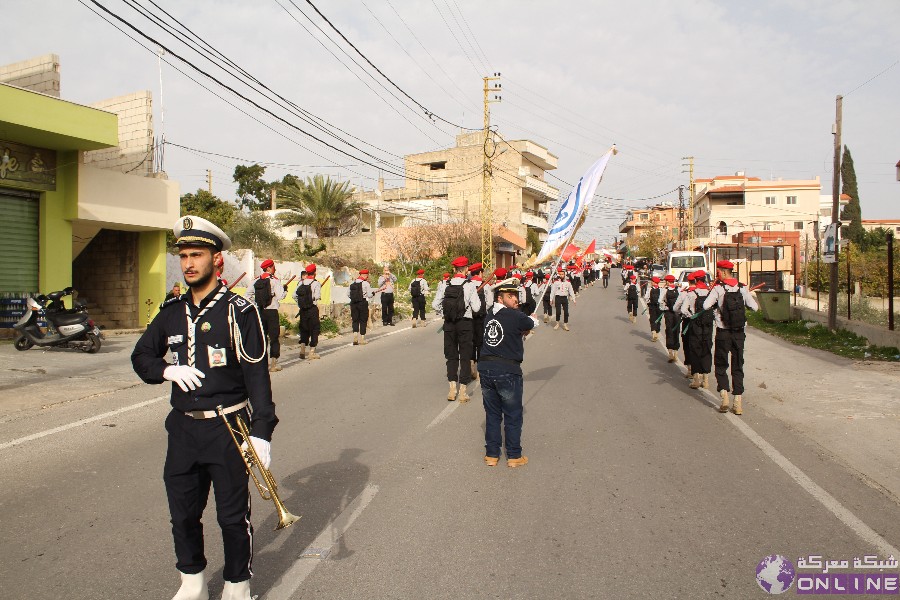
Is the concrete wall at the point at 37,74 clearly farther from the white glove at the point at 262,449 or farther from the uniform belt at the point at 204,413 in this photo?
the white glove at the point at 262,449

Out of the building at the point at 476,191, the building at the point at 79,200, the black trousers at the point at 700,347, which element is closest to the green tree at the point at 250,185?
the building at the point at 476,191

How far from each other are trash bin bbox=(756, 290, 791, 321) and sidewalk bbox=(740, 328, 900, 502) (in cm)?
648

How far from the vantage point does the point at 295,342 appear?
1653 cm

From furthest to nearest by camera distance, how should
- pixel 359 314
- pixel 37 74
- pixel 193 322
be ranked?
pixel 37 74, pixel 359 314, pixel 193 322

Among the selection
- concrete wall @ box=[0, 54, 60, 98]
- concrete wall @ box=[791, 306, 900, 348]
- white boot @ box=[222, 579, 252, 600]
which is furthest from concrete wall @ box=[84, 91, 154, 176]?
concrete wall @ box=[791, 306, 900, 348]

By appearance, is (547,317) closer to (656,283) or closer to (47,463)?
(656,283)

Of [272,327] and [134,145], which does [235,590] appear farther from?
[134,145]

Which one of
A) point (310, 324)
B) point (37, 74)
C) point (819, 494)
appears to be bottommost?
point (819, 494)

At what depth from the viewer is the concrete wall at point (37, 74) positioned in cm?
1667

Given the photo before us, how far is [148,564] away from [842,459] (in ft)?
20.6

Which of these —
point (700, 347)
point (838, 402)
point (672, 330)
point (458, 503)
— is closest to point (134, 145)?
point (672, 330)

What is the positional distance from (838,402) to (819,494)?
473cm

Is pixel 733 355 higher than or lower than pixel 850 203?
lower

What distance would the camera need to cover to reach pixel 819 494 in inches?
214
